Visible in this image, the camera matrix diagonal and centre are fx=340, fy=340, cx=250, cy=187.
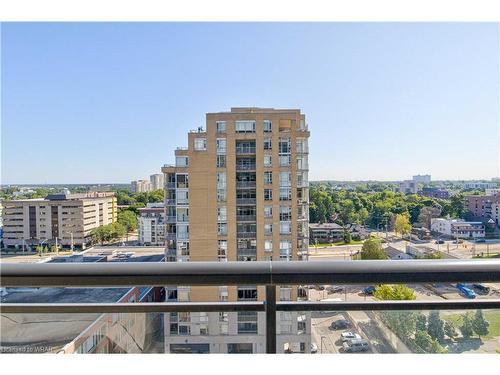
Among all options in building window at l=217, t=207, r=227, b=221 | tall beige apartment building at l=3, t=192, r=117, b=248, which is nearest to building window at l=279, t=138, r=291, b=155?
building window at l=217, t=207, r=227, b=221

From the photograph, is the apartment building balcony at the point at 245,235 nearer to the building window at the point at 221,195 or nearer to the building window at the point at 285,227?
the building window at the point at 285,227

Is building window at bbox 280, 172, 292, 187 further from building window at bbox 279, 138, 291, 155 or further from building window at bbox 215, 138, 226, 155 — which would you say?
building window at bbox 215, 138, 226, 155

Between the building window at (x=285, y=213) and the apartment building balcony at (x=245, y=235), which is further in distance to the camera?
the building window at (x=285, y=213)

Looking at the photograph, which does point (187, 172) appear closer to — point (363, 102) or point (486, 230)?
point (363, 102)

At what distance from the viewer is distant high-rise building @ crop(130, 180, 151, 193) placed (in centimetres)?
508

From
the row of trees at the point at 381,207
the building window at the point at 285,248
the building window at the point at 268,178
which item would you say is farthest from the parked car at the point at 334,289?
the building window at the point at 268,178

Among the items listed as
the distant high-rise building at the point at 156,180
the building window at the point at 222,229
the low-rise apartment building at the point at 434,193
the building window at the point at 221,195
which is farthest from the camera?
the building window at the point at 221,195

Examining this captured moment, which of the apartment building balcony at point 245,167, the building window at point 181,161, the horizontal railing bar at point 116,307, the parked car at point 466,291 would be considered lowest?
the horizontal railing bar at point 116,307

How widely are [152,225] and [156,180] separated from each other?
4.04ft

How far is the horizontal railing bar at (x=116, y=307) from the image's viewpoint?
84 centimetres

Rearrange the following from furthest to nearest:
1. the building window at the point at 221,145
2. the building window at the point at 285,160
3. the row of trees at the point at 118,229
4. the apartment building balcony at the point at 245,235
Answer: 1. the building window at the point at 285,160
2. the building window at the point at 221,145
3. the apartment building balcony at the point at 245,235
4. the row of trees at the point at 118,229

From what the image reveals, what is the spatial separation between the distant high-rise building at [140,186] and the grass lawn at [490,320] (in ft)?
15.1

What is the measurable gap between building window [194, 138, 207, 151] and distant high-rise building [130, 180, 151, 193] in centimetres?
193
